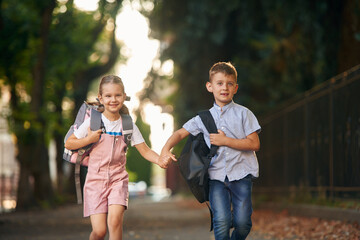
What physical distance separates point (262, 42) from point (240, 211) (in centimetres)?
1155

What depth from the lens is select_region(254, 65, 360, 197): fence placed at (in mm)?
9695

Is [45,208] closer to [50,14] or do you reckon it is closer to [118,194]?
[50,14]

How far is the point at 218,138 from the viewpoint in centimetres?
540

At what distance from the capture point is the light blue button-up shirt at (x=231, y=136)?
5.44 metres

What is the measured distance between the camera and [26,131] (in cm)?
1862

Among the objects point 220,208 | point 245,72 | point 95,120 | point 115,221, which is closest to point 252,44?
point 245,72

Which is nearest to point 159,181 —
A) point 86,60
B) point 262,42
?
point 86,60

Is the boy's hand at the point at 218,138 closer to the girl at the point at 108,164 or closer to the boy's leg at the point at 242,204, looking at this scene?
the boy's leg at the point at 242,204

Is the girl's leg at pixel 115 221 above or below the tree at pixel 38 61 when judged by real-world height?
below

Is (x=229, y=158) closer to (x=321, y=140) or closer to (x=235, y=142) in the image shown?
(x=235, y=142)

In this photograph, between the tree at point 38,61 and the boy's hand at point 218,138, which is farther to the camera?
the tree at point 38,61

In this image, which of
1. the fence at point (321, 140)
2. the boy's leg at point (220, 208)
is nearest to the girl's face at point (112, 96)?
the boy's leg at point (220, 208)

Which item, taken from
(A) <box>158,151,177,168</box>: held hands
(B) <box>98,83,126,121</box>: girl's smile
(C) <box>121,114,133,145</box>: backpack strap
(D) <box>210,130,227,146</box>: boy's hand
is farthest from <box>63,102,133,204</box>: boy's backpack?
(D) <box>210,130,227,146</box>: boy's hand

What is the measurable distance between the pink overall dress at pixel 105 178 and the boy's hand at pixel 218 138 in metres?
0.81
